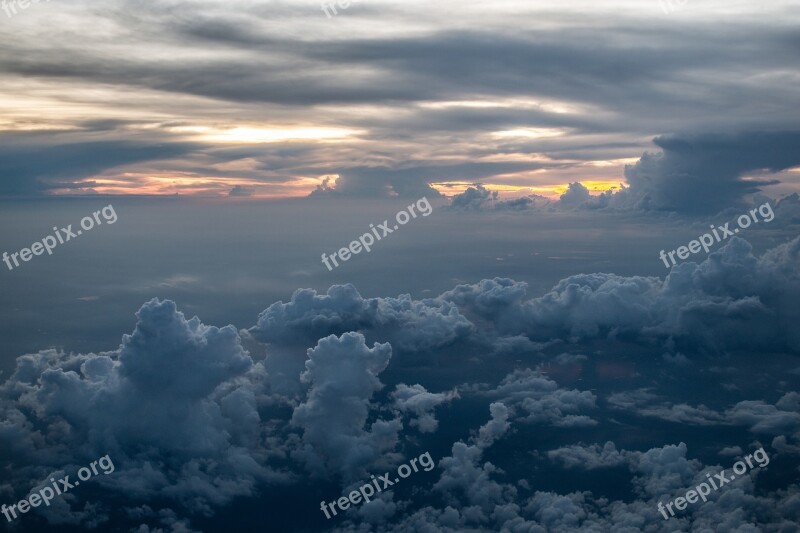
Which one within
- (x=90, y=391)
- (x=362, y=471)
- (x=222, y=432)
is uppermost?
(x=90, y=391)

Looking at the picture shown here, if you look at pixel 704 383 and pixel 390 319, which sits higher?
pixel 390 319

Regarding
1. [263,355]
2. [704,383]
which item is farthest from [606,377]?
[263,355]

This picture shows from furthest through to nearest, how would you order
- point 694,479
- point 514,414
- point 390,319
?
point 390,319 < point 514,414 < point 694,479

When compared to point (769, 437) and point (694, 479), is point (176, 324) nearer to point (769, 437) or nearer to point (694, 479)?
point (694, 479)

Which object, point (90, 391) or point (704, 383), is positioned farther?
point (704, 383)

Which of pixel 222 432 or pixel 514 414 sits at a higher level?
pixel 222 432

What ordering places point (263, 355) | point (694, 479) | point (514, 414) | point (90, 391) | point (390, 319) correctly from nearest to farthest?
point (90, 391), point (694, 479), point (514, 414), point (263, 355), point (390, 319)

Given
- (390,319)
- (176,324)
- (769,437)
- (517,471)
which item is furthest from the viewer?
(390,319)

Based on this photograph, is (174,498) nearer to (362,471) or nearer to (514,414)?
(362,471)

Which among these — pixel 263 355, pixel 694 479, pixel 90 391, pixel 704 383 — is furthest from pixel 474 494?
pixel 704 383
